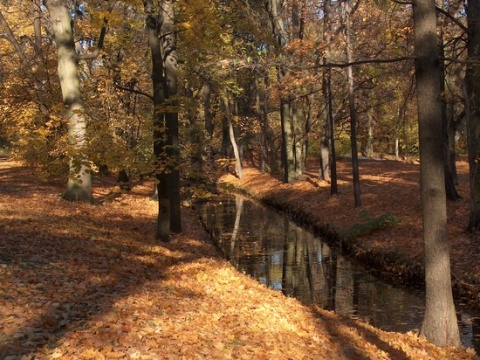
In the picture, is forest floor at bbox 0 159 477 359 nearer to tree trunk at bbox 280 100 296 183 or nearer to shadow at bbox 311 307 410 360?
shadow at bbox 311 307 410 360

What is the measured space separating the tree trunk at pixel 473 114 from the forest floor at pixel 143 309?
22.1 ft

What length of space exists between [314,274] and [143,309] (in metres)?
7.86

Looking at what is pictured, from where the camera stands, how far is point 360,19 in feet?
72.4

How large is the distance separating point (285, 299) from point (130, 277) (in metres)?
3.35

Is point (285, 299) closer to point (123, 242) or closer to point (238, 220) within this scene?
point (123, 242)

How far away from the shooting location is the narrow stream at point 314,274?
1091 cm

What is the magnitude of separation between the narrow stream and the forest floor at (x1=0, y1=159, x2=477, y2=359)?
66.5 inches

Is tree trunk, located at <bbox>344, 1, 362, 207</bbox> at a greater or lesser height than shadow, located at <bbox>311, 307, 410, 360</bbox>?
greater

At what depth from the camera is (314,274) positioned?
14688 millimetres

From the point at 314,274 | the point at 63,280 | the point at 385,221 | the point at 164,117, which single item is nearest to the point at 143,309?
the point at 63,280

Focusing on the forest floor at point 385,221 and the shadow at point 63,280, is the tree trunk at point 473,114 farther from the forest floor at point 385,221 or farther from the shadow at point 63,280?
the shadow at point 63,280

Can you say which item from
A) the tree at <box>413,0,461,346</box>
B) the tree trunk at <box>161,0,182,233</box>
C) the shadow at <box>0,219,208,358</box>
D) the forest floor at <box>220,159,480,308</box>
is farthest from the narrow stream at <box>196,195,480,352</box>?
the shadow at <box>0,219,208,358</box>

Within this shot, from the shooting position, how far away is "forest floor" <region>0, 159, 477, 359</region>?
6.36 metres

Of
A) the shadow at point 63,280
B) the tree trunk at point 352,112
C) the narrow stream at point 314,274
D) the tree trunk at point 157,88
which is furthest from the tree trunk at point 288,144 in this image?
the shadow at point 63,280
